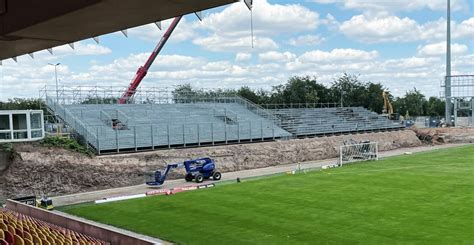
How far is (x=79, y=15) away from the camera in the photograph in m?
10.3

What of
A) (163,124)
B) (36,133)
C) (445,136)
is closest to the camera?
(36,133)

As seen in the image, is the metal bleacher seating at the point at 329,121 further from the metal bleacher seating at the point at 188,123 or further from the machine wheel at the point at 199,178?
the machine wheel at the point at 199,178

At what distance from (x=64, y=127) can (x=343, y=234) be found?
25.7 meters

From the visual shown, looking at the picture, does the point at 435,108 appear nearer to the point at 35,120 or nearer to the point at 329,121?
the point at 329,121

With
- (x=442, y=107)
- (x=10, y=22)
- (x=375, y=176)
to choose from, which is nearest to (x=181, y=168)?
(x=375, y=176)

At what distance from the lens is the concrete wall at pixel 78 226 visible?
12.3 m

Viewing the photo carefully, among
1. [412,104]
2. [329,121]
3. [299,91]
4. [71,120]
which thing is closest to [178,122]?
[71,120]

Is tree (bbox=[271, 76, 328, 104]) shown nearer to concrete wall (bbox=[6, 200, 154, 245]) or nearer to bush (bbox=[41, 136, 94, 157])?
bush (bbox=[41, 136, 94, 157])

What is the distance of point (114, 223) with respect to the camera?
1788cm

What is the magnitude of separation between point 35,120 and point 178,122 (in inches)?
507

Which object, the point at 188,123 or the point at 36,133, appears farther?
the point at 188,123

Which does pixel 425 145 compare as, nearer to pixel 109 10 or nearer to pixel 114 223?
pixel 114 223

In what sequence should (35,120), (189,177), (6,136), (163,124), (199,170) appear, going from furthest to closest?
A: (163,124) → (35,120) → (6,136) → (199,170) → (189,177)

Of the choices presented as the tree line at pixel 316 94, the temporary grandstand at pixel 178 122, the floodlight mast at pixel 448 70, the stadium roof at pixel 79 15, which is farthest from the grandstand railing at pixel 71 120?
the floodlight mast at pixel 448 70
